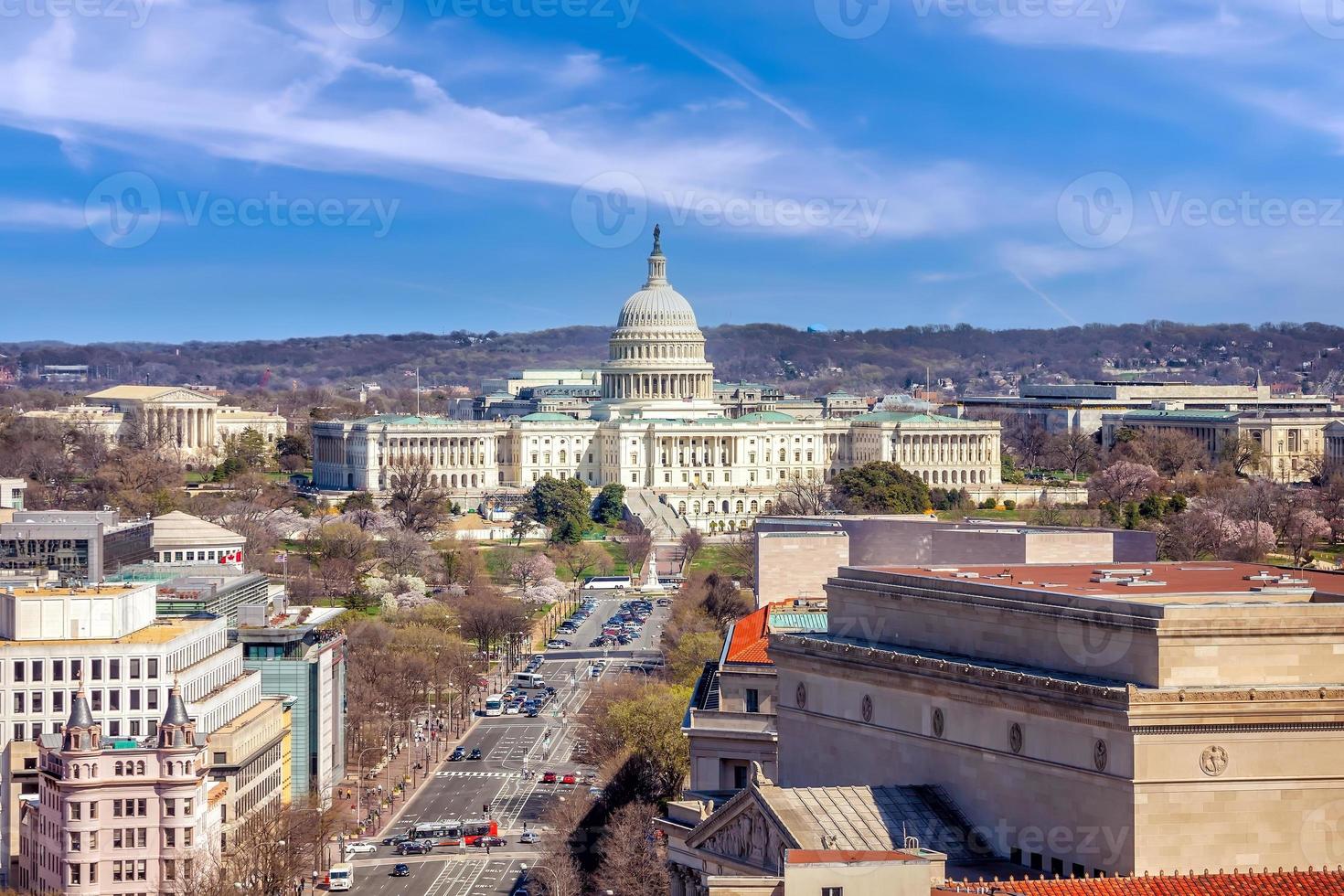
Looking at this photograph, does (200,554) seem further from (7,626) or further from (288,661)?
(7,626)

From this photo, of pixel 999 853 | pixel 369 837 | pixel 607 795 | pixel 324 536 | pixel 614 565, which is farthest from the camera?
pixel 614 565

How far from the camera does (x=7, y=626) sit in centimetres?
7244

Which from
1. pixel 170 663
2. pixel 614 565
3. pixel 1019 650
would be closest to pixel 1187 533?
pixel 614 565

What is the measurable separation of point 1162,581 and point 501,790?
158 ft

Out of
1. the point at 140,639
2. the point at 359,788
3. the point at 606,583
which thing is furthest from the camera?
the point at 606,583

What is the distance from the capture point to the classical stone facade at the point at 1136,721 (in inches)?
Answer: 1398

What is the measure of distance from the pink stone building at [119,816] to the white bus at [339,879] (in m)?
6.85

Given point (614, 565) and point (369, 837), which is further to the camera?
point (614, 565)

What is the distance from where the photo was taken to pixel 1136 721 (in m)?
35.2

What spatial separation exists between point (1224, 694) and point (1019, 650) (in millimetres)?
4257

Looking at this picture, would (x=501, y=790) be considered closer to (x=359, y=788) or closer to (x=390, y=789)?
(x=390, y=789)

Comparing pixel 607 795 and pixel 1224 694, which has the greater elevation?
pixel 1224 694

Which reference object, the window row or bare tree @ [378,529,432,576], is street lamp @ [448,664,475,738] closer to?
the window row

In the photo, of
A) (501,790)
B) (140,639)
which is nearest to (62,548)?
(501,790)
